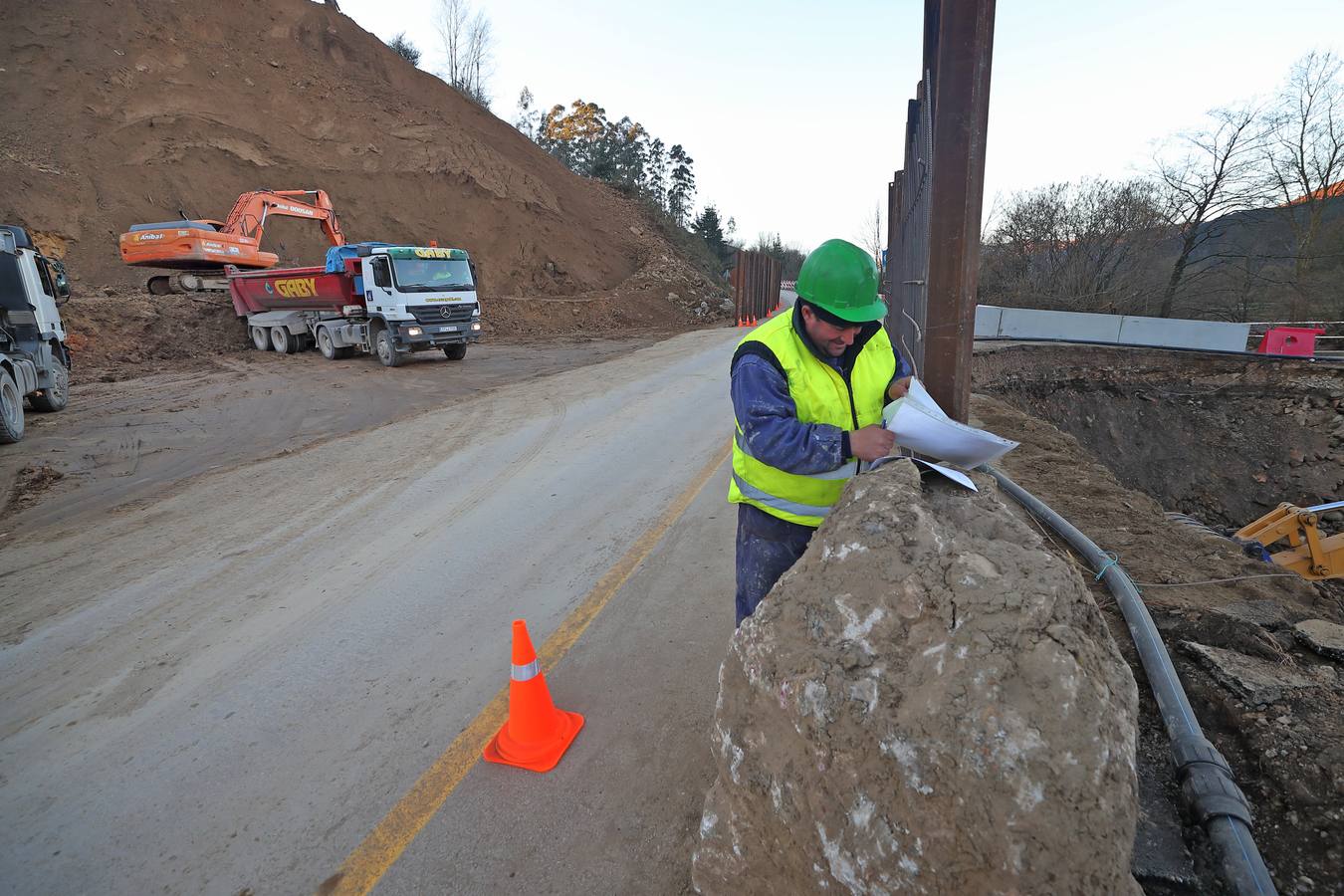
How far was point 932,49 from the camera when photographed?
4512 millimetres

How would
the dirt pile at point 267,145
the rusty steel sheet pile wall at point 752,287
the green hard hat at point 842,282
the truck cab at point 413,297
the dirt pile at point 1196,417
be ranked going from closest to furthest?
the green hard hat at point 842,282, the dirt pile at point 1196,417, the truck cab at point 413,297, the dirt pile at point 267,145, the rusty steel sheet pile wall at point 752,287

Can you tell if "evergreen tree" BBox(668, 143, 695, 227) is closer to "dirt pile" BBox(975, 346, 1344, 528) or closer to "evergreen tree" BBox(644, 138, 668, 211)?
"evergreen tree" BBox(644, 138, 668, 211)

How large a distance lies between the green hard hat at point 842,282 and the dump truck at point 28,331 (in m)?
11.1

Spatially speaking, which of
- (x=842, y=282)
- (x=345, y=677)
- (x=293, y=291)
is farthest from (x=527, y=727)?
(x=293, y=291)

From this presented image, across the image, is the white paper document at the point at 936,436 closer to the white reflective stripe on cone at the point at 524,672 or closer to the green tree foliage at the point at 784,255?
the white reflective stripe on cone at the point at 524,672

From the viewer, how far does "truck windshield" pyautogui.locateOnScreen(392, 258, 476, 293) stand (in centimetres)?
1491

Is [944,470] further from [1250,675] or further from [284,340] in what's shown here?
[284,340]

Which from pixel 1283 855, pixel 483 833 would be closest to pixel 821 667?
pixel 483 833

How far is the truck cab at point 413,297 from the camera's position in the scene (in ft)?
48.6

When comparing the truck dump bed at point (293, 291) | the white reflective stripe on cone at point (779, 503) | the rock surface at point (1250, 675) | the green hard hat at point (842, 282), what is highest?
the truck dump bed at point (293, 291)

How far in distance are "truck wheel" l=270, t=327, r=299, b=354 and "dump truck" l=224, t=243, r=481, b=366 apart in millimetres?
26

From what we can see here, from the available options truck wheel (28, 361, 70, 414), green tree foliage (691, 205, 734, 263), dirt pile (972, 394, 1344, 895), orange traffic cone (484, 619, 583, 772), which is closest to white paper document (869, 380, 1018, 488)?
dirt pile (972, 394, 1344, 895)

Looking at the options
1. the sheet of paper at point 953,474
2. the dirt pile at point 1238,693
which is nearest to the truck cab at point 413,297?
the dirt pile at point 1238,693

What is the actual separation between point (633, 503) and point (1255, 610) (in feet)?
14.6
